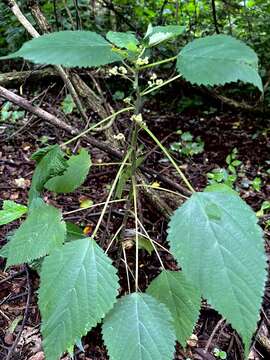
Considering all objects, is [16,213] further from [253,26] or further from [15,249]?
[253,26]

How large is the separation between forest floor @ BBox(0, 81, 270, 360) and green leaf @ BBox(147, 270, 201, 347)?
1.08 feet

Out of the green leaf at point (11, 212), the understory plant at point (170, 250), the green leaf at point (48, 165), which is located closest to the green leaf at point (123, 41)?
the understory plant at point (170, 250)

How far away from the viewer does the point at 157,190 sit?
2.20 metres

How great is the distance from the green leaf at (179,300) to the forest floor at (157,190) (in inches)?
12.9

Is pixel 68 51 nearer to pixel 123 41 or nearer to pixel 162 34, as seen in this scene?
pixel 123 41

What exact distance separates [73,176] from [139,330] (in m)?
0.57

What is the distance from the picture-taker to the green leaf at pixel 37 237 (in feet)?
3.67

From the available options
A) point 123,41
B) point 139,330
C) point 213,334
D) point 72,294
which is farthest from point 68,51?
point 213,334

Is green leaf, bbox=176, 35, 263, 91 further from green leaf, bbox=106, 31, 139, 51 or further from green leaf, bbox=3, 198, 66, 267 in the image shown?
green leaf, bbox=3, 198, 66, 267

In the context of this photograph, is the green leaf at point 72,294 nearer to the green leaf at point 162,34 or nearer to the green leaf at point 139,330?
the green leaf at point 139,330

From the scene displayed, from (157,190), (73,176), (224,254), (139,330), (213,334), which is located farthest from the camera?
(157,190)

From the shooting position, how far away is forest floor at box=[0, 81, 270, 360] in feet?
5.34

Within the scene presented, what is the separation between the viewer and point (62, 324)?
38.0 inches

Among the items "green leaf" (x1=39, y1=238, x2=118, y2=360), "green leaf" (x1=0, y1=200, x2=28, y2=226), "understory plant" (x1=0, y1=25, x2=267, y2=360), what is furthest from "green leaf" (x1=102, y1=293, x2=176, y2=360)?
"green leaf" (x1=0, y1=200, x2=28, y2=226)
